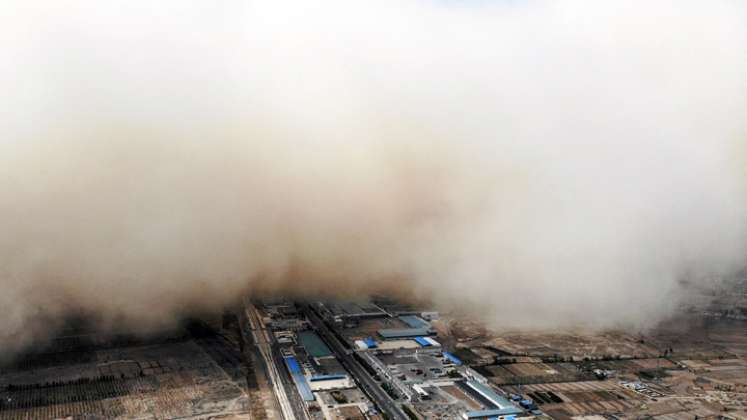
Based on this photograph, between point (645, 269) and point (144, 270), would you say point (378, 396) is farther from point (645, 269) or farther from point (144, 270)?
point (645, 269)

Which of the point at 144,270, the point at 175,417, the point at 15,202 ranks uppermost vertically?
the point at 15,202

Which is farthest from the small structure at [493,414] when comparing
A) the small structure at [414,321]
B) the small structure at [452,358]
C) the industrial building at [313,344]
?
the small structure at [414,321]

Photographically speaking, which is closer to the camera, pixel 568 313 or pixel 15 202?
pixel 15 202

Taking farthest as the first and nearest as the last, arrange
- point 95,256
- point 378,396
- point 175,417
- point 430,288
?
point 430,288
point 95,256
point 378,396
point 175,417

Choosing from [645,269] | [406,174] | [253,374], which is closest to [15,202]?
[253,374]

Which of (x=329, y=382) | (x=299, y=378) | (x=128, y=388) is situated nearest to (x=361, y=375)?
(x=329, y=382)

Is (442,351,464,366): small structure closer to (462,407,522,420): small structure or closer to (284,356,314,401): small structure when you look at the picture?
(462,407,522,420): small structure

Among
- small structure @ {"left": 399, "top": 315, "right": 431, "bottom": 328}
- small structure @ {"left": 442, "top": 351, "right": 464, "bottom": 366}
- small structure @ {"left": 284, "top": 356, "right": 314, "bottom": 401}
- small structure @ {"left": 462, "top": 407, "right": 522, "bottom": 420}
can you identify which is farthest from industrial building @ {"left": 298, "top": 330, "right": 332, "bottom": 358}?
small structure @ {"left": 462, "top": 407, "right": 522, "bottom": 420}
